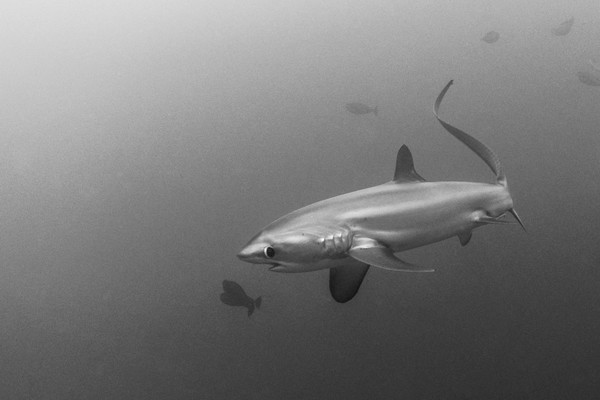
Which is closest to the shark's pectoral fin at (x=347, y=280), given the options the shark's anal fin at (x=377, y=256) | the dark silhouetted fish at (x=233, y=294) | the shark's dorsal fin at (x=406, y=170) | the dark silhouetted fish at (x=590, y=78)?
the shark's anal fin at (x=377, y=256)

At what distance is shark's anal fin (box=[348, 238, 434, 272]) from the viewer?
69.3 inches

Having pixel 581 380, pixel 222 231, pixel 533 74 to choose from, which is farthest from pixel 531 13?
pixel 581 380

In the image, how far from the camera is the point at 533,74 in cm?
1752

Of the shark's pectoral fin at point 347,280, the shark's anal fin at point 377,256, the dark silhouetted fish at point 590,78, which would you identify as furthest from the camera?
the dark silhouetted fish at point 590,78

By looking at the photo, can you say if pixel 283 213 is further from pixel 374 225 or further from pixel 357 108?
pixel 374 225

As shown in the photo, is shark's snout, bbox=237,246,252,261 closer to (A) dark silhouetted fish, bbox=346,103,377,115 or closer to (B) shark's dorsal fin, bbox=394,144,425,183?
(B) shark's dorsal fin, bbox=394,144,425,183

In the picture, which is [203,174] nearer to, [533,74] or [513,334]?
[513,334]

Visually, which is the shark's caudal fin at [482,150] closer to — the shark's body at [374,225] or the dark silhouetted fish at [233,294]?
the shark's body at [374,225]

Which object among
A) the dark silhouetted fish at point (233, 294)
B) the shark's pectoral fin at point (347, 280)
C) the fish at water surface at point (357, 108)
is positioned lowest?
the dark silhouetted fish at point (233, 294)

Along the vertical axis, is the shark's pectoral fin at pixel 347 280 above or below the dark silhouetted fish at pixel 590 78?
below

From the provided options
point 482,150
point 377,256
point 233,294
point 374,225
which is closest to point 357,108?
point 233,294

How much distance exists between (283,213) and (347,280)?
9.53 m

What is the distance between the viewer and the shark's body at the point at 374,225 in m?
1.84

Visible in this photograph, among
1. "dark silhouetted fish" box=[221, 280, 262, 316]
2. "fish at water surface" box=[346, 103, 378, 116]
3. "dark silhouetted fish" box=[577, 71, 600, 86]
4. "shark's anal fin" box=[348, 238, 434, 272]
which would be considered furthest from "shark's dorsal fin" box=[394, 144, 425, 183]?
"fish at water surface" box=[346, 103, 378, 116]
